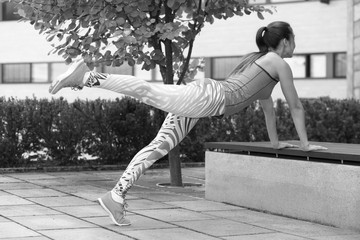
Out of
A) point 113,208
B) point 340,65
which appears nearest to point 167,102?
point 113,208

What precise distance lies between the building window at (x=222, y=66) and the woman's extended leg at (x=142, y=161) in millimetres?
22410

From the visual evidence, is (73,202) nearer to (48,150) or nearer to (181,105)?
(181,105)

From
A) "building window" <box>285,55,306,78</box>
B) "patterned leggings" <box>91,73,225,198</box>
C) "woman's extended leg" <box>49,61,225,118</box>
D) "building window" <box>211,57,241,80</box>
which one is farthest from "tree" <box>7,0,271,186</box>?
"building window" <box>211,57,241,80</box>

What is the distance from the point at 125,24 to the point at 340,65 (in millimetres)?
18578

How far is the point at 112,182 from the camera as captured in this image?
1164 centimetres

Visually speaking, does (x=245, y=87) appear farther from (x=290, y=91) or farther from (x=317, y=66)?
(x=317, y=66)

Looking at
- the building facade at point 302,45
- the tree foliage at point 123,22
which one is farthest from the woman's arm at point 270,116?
the building facade at point 302,45

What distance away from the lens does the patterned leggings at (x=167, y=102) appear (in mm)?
7273

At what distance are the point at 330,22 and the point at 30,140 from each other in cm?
1638

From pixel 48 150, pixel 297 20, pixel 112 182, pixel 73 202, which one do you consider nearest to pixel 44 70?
pixel 297 20

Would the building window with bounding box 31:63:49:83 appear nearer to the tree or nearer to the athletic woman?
the tree

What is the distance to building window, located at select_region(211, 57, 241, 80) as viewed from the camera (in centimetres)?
3014

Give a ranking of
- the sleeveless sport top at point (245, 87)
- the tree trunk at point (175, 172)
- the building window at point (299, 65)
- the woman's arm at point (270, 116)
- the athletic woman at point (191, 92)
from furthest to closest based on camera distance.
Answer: the building window at point (299, 65) < the tree trunk at point (175, 172) < the woman's arm at point (270, 116) < the sleeveless sport top at point (245, 87) < the athletic woman at point (191, 92)

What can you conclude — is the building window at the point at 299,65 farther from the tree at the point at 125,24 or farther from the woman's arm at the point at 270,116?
the woman's arm at the point at 270,116
